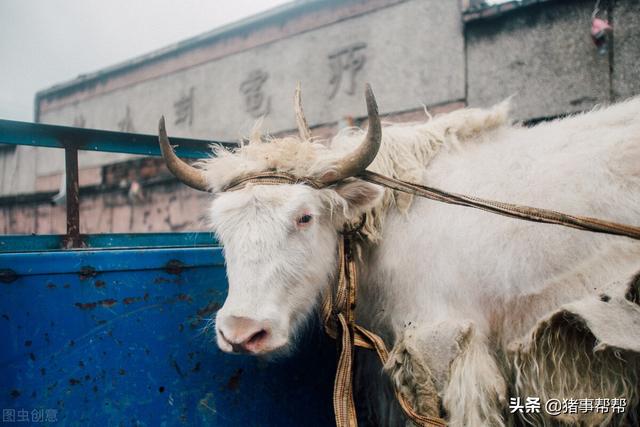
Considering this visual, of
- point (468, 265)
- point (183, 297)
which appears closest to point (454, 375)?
point (468, 265)

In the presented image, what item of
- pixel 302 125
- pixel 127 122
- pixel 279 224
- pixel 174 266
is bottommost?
pixel 174 266

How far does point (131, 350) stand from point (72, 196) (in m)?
0.74

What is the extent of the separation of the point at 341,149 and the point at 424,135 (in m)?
0.43

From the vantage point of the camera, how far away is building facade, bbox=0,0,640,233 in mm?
5988

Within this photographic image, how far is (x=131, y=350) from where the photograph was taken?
183cm

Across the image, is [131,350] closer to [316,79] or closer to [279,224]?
[279,224]

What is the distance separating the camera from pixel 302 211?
188 cm

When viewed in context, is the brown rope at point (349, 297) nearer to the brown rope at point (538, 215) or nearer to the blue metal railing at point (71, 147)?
the brown rope at point (538, 215)

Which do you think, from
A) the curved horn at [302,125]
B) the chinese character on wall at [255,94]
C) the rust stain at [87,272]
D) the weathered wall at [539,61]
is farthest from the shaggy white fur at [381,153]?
the chinese character on wall at [255,94]

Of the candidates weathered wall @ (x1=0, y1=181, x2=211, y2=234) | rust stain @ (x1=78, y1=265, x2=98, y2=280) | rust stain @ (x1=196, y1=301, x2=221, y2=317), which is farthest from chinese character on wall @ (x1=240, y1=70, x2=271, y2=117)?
rust stain @ (x1=78, y1=265, x2=98, y2=280)

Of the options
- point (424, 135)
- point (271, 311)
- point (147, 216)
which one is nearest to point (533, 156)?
point (424, 135)

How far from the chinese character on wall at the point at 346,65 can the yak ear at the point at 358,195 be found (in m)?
6.33

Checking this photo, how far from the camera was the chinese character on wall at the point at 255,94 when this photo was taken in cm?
932

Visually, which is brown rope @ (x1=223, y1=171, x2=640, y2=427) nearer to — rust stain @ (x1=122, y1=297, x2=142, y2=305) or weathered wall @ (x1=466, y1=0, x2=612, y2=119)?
rust stain @ (x1=122, y1=297, x2=142, y2=305)
